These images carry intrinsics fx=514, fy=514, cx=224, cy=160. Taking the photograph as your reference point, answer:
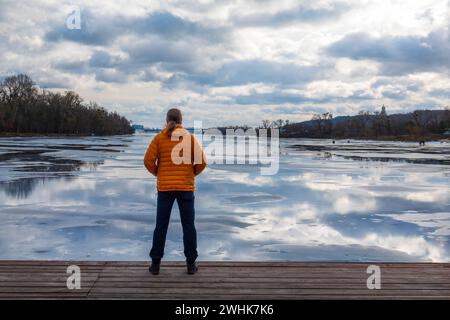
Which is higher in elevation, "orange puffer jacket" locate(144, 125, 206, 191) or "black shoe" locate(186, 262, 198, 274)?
"orange puffer jacket" locate(144, 125, 206, 191)

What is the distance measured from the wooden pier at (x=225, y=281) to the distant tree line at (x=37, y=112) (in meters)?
93.8

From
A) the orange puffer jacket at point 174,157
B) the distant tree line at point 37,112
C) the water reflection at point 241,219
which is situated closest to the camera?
the orange puffer jacket at point 174,157

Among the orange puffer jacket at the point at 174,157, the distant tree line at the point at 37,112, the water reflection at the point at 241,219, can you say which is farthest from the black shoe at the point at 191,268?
the distant tree line at the point at 37,112

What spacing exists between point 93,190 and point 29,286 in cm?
1068

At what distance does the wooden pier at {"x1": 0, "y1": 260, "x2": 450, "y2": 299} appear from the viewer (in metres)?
4.80

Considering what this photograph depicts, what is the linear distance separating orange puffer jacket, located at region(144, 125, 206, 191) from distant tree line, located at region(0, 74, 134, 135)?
94041 millimetres

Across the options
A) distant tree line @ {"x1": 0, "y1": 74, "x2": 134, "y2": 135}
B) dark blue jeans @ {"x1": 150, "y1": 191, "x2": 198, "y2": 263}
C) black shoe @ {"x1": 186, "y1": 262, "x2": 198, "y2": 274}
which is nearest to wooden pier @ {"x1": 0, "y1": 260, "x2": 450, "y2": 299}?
black shoe @ {"x1": 186, "y1": 262, "x2": 198, "y2": 274}

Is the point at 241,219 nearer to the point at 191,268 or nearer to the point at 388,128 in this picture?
the point at 191,268

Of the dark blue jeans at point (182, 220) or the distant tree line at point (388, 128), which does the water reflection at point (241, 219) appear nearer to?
the dark blue jeans at point (182, 220)

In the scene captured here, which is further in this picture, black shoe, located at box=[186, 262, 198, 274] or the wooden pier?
black shoe, located at box=[186, 262, 198, 274]

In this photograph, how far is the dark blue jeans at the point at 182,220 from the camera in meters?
5.44

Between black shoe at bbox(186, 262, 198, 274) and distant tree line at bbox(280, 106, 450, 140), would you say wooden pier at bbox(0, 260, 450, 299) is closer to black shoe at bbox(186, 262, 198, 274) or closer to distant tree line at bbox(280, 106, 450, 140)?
black shoe at bbox(186, 262, 198, 274)

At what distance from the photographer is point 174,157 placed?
17.6 ft
